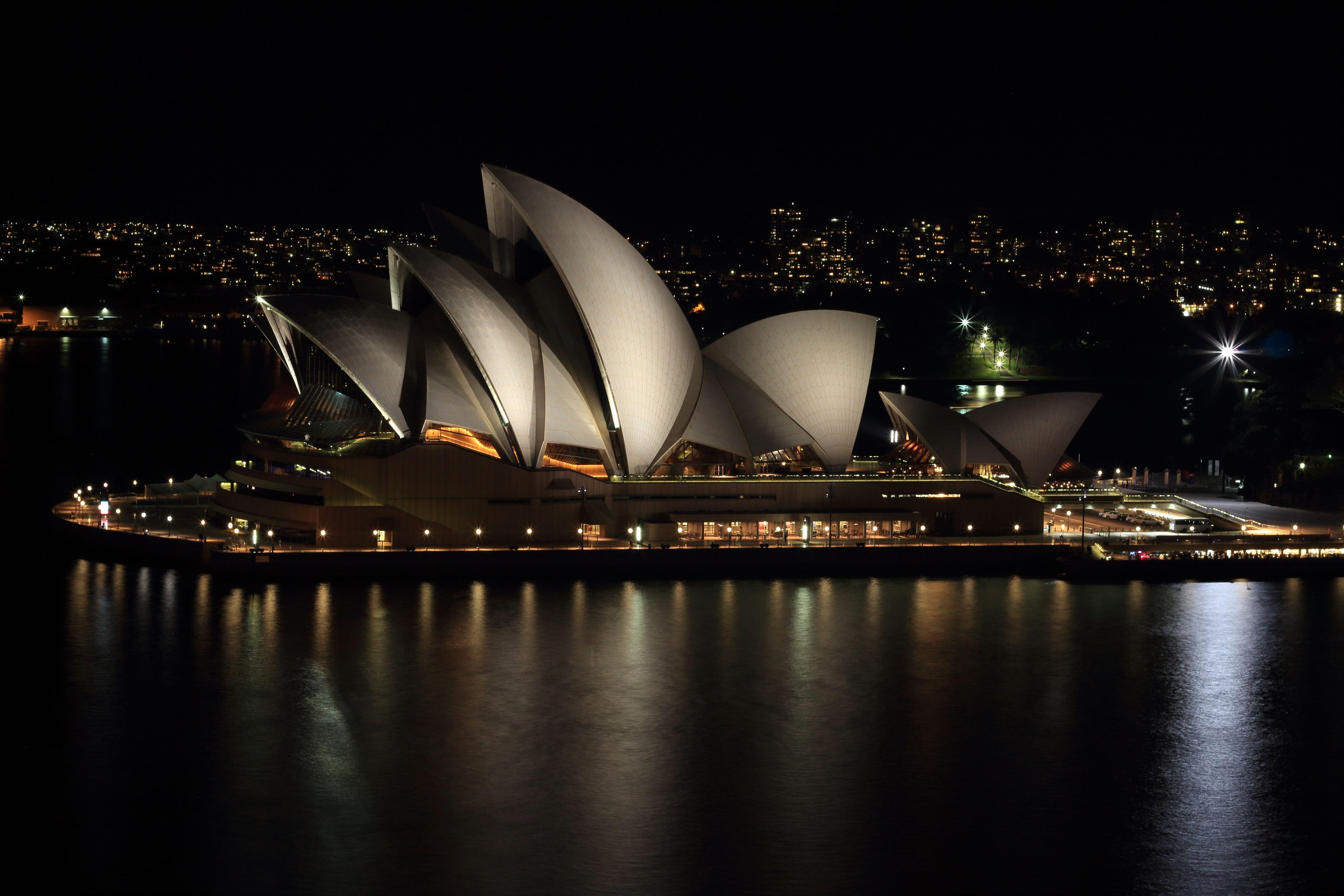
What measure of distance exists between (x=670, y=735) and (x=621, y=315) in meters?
14.2

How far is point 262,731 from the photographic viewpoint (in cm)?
2319

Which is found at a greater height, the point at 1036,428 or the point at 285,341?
the point at 285,341

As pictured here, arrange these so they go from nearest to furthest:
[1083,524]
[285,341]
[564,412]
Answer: [564,412] → [1083,524] → [285,341]

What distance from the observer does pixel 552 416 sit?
34969 millimetres

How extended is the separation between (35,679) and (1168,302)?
5286 inches

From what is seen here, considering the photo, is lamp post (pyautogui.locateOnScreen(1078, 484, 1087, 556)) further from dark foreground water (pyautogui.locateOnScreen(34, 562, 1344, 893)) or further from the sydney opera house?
dark foreground water (pyautogui.locateOnScreen(34, 562, 1344, 893))

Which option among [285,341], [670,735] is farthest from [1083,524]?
[285,341]

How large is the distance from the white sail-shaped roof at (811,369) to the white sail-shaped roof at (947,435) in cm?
153

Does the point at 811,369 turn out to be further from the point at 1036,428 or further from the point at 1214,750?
the point at 1214,750

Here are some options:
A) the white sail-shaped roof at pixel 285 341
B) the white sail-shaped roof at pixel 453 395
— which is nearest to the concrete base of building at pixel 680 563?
the white sail-shaped roof at pixel 453 395

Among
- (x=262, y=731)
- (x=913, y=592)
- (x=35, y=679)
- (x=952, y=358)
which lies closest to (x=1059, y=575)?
(x=913, y=592)

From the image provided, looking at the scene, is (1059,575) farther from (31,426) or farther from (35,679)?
(31,426)

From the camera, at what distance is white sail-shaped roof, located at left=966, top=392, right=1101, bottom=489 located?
39906 millimetres

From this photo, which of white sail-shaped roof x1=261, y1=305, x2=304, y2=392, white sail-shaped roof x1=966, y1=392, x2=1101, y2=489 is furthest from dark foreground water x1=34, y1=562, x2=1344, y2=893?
white sail-shaped roof x1=966, y1=392, x2=1101, y2=489
